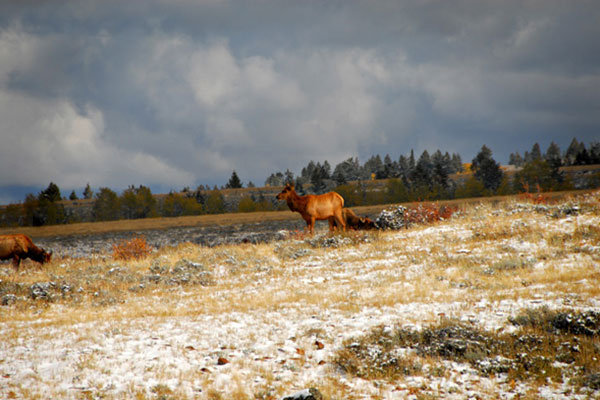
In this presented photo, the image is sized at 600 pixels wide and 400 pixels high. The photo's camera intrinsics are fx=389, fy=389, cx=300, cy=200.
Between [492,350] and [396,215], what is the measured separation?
18.7 metres

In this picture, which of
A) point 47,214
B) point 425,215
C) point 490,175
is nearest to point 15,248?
point 425,215

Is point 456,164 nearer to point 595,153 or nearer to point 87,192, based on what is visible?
point 595,153

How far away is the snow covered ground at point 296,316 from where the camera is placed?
5.44 metres

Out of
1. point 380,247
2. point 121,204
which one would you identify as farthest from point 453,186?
point 380,247

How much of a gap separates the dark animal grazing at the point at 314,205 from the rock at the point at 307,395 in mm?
16112

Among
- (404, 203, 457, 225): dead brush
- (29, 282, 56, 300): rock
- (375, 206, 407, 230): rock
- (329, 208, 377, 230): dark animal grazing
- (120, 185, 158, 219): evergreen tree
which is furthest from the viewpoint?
(120, 185, 158, 219): evergreen tree

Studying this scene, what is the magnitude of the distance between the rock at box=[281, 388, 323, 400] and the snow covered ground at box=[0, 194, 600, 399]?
1.01 ft

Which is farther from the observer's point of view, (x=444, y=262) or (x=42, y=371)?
(x=444, y=262)

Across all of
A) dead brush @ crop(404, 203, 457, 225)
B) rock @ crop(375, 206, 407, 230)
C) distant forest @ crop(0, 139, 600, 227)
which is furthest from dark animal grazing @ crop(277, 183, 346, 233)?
distant forest @ crop(0, 139, 600, 227)

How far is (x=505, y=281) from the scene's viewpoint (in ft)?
33.8

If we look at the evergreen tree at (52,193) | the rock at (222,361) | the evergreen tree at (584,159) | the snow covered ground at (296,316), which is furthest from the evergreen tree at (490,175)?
the rock at (222,361)

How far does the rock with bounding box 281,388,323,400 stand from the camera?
4840mm

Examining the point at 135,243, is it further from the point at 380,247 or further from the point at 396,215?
the point at 396,215

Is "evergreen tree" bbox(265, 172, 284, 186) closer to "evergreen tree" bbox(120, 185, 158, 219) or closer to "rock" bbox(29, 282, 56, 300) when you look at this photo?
"evergreen tree" bbox(120, 185, 158, 219)
